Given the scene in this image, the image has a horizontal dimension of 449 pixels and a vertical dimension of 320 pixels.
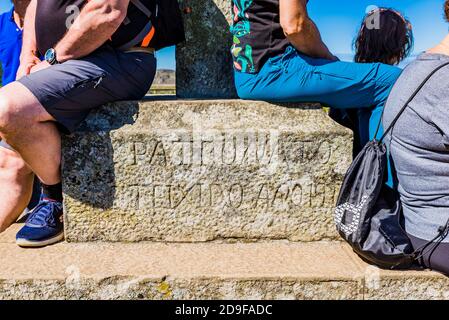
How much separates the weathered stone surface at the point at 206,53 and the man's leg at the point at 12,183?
1.04 metres

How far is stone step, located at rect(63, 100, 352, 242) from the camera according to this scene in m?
2.66

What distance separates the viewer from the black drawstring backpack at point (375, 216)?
2248 mm

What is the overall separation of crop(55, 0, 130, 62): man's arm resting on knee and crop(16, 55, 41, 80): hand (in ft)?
1.24

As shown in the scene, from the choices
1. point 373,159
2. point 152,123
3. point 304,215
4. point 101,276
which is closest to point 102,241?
point 101,276

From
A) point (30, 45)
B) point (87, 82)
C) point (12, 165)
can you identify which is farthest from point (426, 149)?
point (30, 45)

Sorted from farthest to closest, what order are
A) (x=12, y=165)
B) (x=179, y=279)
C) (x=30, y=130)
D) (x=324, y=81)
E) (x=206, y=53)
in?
(x=206, y=53), (x=12, y=165), (x=324, y=81), (x=30, y=130), (x=179, y=279)

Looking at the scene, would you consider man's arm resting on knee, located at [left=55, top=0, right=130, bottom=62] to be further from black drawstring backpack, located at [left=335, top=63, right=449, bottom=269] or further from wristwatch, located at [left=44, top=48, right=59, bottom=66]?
black drawstring backpack, located at [left=335, top=63, right=449, bottom=269]

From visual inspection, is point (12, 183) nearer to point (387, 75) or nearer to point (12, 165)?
point (12, 165)

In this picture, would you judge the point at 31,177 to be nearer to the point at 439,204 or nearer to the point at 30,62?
the point at 30,62

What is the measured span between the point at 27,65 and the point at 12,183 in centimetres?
→ 67

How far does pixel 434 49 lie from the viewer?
7.64 feet

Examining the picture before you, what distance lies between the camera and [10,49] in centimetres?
367

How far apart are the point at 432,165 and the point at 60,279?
5.50 feet

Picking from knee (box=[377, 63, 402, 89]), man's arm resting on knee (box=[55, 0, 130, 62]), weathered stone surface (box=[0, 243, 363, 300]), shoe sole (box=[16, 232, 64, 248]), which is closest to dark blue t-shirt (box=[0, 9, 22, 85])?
man's arm resting on knee (box=[55, 0, 130, 62])
